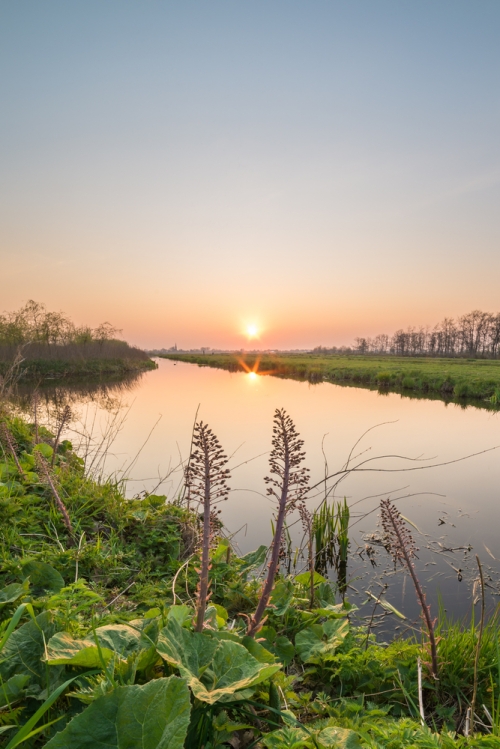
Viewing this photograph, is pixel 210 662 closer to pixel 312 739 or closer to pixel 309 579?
pixel 312 739

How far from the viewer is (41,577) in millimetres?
3363

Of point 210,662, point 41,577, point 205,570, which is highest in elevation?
point 205,570

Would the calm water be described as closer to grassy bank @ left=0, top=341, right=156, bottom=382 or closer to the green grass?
the green grass

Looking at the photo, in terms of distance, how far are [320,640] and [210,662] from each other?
1.69m

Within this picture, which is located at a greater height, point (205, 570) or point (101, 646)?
point (205, 570)

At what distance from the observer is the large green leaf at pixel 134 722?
54.5 inches

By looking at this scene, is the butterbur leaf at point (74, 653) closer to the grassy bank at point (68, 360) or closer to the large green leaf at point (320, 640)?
the large green leaf at point (320, 640)

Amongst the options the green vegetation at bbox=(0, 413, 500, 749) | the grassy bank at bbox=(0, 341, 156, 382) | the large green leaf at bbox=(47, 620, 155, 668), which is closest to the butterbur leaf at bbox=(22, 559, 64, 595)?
the green vegetation at bbox=(0, 413, 500, 749)

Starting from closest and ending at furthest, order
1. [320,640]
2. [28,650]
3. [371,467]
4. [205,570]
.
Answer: [28,650]
[205,570]
[320,640]
[371,467]

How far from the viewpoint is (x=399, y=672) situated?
2941 millimetres

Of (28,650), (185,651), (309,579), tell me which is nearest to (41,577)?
(28,650)

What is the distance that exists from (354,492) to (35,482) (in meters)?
7.52

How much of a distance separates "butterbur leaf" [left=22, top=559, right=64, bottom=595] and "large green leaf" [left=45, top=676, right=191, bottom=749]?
2.24 meters

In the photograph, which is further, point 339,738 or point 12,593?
point 12,593
